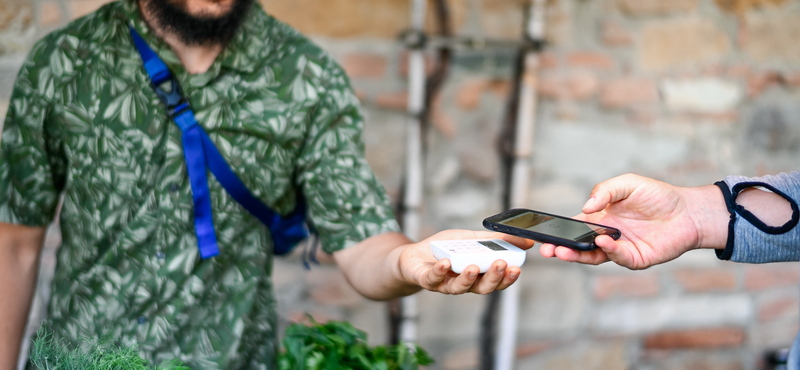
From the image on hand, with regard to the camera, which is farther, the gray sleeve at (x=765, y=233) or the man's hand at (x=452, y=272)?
the gray sleeve at (x=765, y=233)

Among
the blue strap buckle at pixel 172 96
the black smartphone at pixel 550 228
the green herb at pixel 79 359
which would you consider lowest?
the green herb at pixel 79 359

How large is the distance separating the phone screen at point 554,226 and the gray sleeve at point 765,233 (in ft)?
0.89

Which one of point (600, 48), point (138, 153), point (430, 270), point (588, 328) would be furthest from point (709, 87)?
point (138, 153)

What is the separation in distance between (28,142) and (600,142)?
1.71m

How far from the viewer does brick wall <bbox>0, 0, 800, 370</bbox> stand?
192 centimetres

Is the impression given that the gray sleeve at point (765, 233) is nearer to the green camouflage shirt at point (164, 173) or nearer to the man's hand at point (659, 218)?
the man's hand at point (659, 218)

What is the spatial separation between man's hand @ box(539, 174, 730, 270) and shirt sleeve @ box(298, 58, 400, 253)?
416 millimetres

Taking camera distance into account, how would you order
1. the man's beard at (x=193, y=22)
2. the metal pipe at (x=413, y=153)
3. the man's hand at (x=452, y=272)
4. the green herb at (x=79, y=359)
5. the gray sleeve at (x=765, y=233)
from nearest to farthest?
the green herb at (x=79, y=359) < the man's hand at (x=452, y=272) < the gray sleeve at (x=765, y=233) < the man's beard at (x=193, y=22) < the metal pipe at (x=413, y=153)

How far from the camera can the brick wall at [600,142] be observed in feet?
6.28

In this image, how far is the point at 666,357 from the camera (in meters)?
2.27

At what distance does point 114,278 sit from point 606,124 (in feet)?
5.35

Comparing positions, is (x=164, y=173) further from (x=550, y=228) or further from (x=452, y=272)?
(x=550, y=228)

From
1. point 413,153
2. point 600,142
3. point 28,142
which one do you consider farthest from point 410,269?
point 600,142

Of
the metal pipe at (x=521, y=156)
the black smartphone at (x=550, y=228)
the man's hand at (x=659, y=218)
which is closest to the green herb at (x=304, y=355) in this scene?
the black smartphone at (x=550, y=228)
